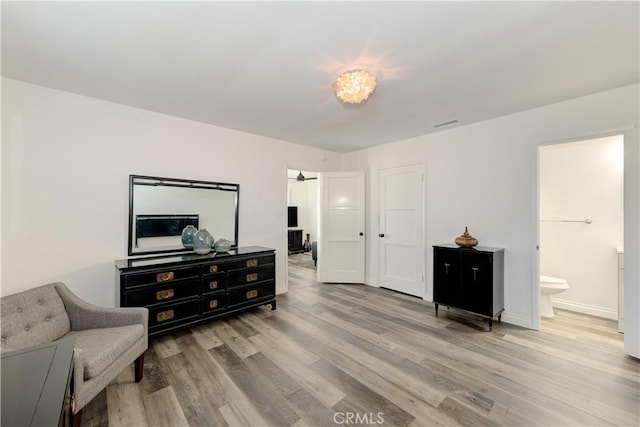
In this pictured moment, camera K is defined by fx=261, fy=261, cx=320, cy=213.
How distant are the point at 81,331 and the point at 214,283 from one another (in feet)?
3.87

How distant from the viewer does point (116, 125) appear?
111 inches

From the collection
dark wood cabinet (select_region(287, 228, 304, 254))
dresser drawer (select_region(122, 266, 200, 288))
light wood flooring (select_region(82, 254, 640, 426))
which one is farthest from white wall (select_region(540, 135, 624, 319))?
dark wood cabinet (select_region(287, 228, 304, 254))

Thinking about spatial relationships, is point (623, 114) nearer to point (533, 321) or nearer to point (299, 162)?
point (533, 321)

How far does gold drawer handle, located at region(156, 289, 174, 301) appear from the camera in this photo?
258 centimetres

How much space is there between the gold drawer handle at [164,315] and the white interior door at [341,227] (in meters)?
2.73

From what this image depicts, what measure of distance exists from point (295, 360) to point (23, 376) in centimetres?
178

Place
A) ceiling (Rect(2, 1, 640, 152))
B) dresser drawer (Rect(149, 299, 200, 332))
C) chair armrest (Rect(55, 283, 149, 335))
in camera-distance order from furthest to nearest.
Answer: dresser drawer (Rect(149, 299, 200, 332)) → chair armrest (Rect(55, 283, 149, 335)) → ceiling (Rect(2, 1, 640, 152))

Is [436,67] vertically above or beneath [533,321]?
above


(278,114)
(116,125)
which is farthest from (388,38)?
(116,125)

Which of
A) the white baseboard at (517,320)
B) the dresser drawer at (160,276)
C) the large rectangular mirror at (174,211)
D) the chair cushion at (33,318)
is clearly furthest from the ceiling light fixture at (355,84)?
the white baseboard at (517,320)

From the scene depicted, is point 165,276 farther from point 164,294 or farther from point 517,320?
point 517,320

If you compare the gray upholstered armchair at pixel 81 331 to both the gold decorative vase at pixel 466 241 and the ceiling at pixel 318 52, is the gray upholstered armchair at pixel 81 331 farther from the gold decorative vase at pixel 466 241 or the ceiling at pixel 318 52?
the gold decorative vase at pixel 466 241

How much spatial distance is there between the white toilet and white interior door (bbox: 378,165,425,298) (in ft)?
4.63

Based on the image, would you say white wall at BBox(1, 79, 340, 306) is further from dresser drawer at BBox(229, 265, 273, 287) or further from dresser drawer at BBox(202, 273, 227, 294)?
dresser drawer at BBox(229, 265, 273, 287)
